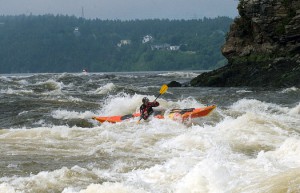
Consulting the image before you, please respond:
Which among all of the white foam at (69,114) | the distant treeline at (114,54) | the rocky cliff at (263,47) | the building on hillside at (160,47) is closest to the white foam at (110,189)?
the white foam at (69,114)

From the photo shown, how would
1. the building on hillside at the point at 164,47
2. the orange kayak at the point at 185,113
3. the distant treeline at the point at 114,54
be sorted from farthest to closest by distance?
the building on hillside at the point at 164,47
the distant treeline at the point at 114,54
the orange kayak at the point at 185,113

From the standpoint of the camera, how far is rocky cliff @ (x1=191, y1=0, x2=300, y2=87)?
3114 centimetres

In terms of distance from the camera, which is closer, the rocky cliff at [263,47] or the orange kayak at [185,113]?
the orange kayak at [185,113]

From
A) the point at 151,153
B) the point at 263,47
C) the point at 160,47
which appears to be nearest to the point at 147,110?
the point at 151,153

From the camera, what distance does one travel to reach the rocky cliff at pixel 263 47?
1226 inches

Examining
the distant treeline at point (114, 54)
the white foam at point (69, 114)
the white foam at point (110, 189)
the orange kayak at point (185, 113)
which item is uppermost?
the white foam at point (110, 189)

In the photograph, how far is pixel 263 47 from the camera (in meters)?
33.6

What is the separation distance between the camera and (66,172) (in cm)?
965

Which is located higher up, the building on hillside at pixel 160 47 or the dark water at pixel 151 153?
the dark water at pixel 151 153

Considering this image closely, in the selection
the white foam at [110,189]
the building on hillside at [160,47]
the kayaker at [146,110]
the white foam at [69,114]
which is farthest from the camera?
the building on hillside at [160,47]

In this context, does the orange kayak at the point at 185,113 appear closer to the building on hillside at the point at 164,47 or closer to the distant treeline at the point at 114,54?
the distant treeline at the point at 114,54

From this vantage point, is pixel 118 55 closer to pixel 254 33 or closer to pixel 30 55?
pixel 30 55

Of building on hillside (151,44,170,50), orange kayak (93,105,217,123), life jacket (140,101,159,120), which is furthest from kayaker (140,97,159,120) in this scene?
building on hillside (151,44,170,50)

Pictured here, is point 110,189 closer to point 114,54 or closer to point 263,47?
point 263,47
